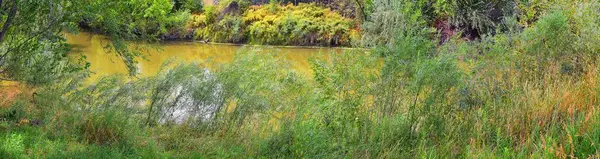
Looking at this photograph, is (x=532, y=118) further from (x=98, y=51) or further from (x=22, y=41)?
(x=98, y=51)

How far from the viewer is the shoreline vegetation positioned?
5668 mm

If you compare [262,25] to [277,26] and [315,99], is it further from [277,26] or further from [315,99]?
[315,99]

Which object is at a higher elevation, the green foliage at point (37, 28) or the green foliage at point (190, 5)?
the green foliage at point (37, 28)

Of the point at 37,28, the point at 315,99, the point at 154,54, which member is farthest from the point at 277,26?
the point at 37,28

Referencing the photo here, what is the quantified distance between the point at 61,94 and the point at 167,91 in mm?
1843

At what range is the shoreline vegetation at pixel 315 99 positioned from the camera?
567 centimetres

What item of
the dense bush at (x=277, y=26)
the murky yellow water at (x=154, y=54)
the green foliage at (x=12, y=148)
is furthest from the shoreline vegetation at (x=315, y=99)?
the dense bush at (x=277, y=26)

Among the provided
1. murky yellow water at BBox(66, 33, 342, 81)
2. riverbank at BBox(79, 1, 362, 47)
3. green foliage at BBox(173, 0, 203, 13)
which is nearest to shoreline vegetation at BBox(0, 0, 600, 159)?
murky yellow water at BBox(66, 33, 342, 81)

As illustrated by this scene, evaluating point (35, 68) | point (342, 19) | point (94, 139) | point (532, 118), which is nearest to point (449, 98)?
point (532, 118)

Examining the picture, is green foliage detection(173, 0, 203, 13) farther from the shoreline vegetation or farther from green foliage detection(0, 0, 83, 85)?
green foliage detection(0, 0, 83, 85)

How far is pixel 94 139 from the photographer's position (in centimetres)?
700

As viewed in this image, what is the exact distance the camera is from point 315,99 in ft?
23.9

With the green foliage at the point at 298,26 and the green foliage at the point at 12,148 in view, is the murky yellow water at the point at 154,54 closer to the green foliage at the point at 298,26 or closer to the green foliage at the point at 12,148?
the green foliage at the point at 298,26

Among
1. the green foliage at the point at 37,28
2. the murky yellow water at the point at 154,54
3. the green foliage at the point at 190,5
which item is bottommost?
the murky yellow water at the point at 154,54
